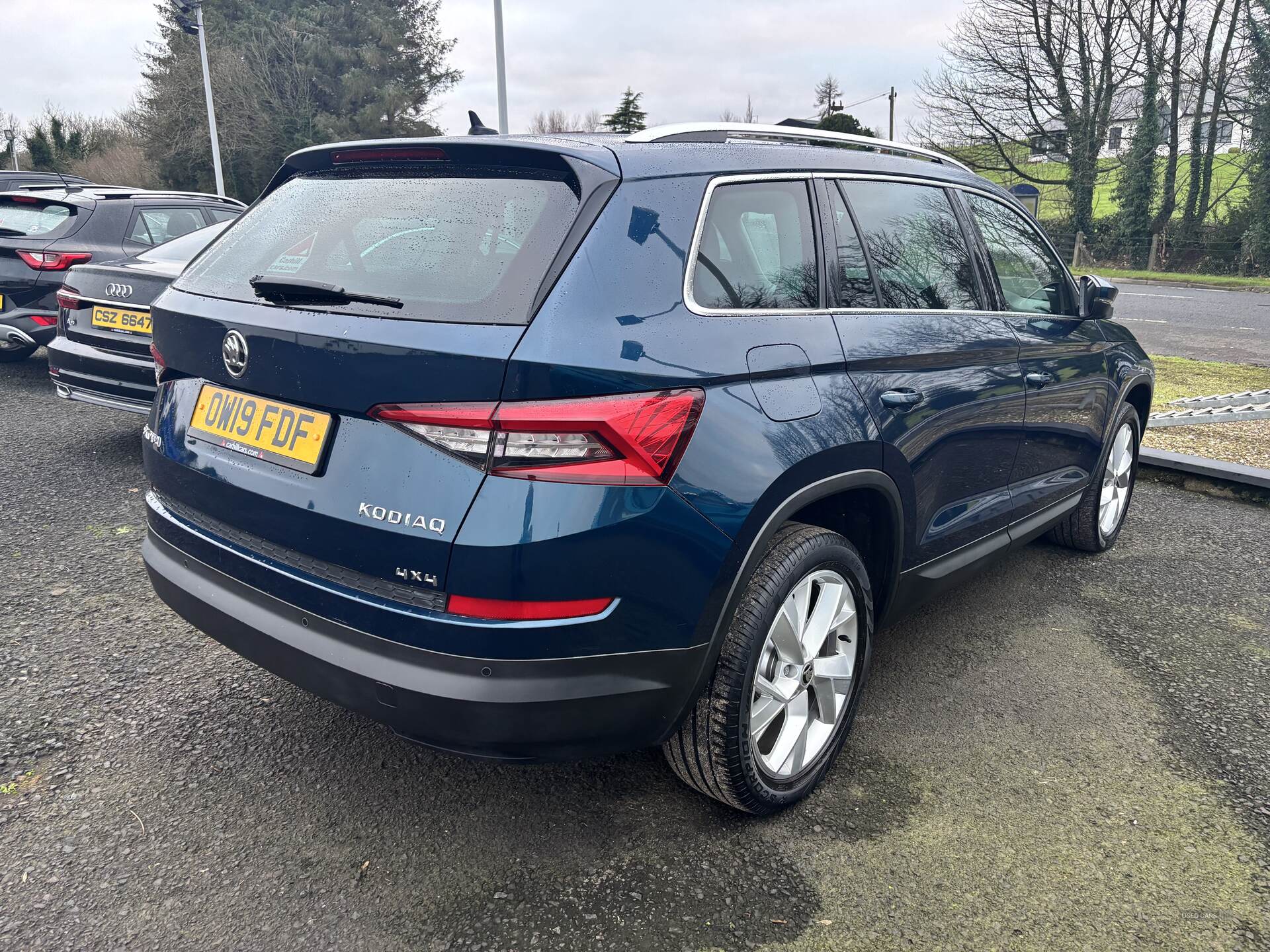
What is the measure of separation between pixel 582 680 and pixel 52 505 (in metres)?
3.99

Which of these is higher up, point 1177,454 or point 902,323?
point 902,323

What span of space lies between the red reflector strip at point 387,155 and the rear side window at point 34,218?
19.3ft

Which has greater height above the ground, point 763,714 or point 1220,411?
point 763,714

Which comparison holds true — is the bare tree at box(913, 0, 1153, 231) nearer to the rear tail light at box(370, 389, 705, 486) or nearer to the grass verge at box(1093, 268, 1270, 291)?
the grass verge at box(1093, 268, 1270, 291)

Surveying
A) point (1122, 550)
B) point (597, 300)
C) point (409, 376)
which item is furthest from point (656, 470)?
point (1122, 550)

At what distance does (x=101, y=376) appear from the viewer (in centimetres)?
530

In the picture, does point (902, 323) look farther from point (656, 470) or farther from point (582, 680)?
point (582, 680)

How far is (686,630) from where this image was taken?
6.75 ft

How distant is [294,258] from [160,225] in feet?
20.4

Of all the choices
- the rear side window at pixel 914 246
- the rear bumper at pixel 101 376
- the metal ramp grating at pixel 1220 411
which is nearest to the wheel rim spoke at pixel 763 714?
the rear side window at pixel 914 246

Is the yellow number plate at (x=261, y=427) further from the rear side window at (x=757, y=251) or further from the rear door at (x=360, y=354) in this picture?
the rear side window at (x=757, y=251)

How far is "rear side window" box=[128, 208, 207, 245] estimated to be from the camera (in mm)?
7488

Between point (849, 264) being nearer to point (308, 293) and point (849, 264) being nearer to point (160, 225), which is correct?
point (308, 293)

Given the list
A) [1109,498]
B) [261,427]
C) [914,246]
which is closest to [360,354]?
[261,427]
